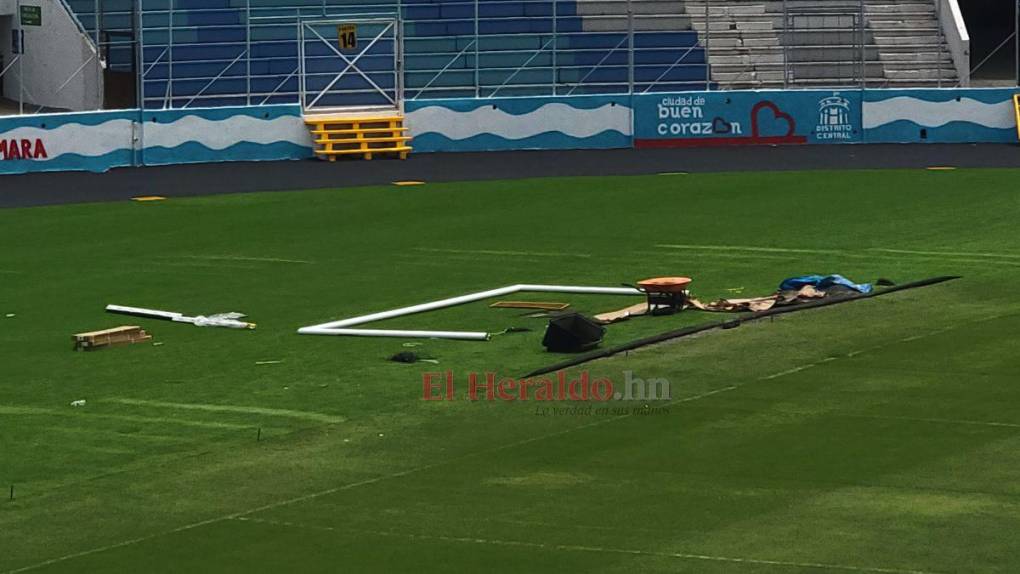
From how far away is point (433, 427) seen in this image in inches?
651

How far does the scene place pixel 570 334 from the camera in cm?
1973

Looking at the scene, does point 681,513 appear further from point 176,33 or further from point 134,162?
point 176,33

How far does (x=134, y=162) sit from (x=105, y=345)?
71.6 feet

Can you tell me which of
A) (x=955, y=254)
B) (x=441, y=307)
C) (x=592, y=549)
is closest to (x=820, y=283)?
(x=955, y=254)

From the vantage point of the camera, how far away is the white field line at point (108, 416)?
16766 mm

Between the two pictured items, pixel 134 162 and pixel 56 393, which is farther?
pixel 134 162

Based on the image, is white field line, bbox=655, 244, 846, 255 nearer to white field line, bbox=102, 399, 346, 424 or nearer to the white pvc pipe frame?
the white pvc pipe frame

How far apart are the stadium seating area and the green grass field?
17270mm

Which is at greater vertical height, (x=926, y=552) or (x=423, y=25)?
(x=423, y=25)

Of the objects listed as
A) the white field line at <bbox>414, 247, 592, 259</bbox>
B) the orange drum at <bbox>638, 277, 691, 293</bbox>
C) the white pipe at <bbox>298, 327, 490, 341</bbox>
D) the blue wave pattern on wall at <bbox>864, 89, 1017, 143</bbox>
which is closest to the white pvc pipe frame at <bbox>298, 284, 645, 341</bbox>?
the white pipe at <bbox>298, 327, 490, 341</bbox>

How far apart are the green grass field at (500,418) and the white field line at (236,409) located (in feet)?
0.17

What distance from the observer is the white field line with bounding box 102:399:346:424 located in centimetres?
1700

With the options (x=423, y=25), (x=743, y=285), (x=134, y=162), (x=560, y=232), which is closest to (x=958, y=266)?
(x=743, y=285)

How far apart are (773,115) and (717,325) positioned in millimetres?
25428
